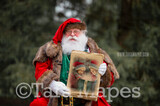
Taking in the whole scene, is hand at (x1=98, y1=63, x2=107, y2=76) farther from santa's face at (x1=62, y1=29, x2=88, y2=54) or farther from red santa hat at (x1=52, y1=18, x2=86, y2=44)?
red santa hat at (x1=52, y1=18, x2=86, y2=44)

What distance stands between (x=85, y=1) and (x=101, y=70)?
12.7ft

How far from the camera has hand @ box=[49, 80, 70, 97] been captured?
2195mm

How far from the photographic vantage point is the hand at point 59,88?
2195 millimetres

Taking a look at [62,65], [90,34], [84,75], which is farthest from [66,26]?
[90,34]

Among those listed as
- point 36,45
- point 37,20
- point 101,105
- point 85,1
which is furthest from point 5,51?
point 101,105

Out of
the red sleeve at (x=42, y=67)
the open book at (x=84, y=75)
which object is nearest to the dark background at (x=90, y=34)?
the red sleeve at (x=42, y=67)

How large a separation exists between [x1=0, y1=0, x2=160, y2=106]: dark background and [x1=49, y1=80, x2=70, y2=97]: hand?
8.08ft

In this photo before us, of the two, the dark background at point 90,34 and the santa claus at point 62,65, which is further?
the dark background at point 90,34

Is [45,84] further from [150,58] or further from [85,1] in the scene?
[85,1]

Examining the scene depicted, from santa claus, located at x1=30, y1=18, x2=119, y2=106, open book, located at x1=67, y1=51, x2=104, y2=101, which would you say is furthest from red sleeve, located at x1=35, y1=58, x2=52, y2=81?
open book, located at x1=67, y1=51, x2=104, y2=101

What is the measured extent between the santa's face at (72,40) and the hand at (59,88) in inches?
16.9

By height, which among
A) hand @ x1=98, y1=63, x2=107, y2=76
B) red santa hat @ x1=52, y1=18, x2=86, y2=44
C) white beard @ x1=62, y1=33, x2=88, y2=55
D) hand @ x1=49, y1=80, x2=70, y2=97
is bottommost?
hand @ x1=49, y1=80, x2=70, y2=97

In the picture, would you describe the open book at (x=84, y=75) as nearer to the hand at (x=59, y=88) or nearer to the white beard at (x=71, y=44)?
the hand at (x=59, y=88)

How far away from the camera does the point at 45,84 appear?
90.8 inches
